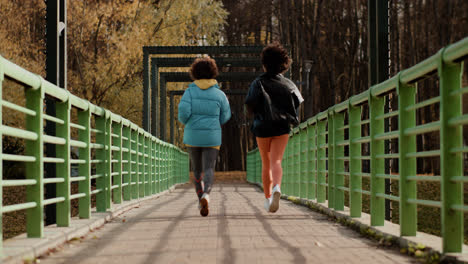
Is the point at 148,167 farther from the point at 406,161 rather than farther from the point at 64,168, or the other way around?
the point at 406,161

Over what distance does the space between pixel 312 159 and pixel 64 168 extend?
5.40 m

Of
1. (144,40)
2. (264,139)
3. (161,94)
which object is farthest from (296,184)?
(161,94)

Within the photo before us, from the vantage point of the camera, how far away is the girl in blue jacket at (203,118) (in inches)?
334

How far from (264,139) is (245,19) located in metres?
24.4

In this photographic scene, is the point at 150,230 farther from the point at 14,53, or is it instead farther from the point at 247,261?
the point at 14,53

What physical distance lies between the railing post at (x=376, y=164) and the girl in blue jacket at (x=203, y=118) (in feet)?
8.29

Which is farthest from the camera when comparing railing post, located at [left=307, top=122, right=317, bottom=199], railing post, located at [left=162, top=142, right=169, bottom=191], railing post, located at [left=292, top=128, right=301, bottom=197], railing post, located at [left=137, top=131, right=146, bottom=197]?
railing post, located at [left=162, top=142, right=169, bottom=191]

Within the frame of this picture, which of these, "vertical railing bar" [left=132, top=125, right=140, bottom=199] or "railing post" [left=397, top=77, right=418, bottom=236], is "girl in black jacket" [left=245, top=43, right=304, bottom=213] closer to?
"railing post" [left=397, top=77, right=418, bottom=236]

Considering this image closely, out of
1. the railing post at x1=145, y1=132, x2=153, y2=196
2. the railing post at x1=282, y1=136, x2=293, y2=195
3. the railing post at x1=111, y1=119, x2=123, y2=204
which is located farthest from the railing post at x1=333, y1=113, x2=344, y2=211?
the railing post at x1=145, y1=132, x2=153, y2=196

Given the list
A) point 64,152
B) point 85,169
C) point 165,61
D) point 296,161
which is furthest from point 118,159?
point 165,61

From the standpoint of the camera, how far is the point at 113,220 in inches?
320

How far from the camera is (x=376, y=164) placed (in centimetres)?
646

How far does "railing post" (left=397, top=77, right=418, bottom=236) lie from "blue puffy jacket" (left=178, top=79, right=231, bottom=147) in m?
3.34

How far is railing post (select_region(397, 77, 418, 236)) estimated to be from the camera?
17.7ft
